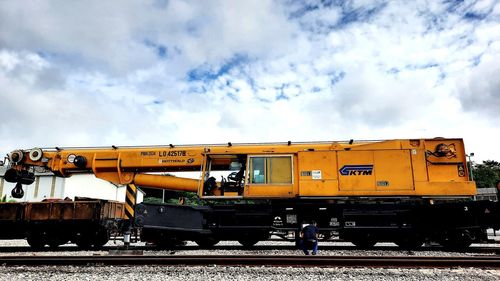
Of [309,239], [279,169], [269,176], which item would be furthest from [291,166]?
[309,239]

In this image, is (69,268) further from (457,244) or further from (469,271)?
(457,244)

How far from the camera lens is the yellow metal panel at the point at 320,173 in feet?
32.0

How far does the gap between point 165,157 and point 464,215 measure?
30.2ft

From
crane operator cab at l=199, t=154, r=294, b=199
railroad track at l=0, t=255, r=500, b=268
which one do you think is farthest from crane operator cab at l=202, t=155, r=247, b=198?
railroad track at l=0, t=255, r=500, b=268

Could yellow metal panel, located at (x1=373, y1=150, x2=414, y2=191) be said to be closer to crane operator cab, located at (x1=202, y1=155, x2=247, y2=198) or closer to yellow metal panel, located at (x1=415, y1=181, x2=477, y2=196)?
yellow metal panel, located at (x1=415, y1=181, x2=477, y2=196)

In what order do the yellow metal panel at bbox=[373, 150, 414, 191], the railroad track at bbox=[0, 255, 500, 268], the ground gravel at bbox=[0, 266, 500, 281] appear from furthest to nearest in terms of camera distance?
1. the yellow metal panel at bbox=[373, 150, 414, 191]
2. the railroad track at bbox=[0, 255, 500, 268]
3. the ground gravel at bbox=[0, 266, 500, 281]

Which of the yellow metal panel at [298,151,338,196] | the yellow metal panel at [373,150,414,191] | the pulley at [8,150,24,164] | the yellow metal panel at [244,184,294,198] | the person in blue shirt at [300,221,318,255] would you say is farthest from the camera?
the pulley at [8,150,24,164]

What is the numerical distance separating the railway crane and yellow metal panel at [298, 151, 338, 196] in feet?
0.09

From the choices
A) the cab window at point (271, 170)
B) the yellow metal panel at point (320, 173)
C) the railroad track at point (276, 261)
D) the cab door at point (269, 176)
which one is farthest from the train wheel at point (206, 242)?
the railroad track at point (276, 261)

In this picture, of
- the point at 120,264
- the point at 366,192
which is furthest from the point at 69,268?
the point at 366,192

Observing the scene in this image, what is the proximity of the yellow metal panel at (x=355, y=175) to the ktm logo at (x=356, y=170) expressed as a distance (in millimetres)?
40

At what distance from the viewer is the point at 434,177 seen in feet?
31.9

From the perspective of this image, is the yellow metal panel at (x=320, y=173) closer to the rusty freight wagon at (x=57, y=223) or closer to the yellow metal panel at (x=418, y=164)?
the yellow metal panel at (x=418, y=164)

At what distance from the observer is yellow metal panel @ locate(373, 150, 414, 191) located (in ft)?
31.7
